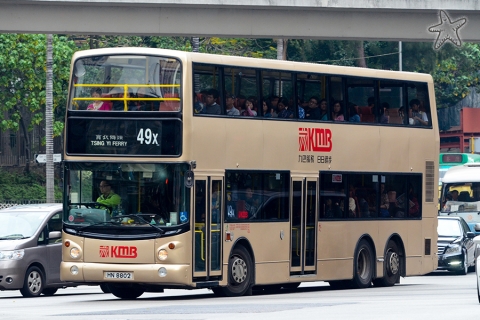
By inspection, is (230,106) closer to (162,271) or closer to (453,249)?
(162,271)

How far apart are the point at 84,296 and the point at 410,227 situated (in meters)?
6.71

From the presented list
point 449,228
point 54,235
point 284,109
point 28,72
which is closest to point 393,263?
point 284,109

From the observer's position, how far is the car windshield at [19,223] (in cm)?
2100

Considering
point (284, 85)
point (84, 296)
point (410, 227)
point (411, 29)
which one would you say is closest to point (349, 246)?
point (410, 227)

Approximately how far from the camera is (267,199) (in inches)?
766

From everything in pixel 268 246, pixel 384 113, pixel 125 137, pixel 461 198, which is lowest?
pixel 268 246

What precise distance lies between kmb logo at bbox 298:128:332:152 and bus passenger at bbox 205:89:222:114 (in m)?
2.35

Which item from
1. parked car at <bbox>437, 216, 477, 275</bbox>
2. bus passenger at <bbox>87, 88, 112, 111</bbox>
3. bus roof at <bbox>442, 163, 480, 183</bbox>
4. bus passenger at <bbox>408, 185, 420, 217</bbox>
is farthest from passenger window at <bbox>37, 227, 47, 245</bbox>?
bus roof at <bbox>442, 163, 480, 183</bbox>

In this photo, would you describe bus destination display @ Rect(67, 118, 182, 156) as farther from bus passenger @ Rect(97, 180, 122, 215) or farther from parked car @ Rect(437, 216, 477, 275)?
parked car @ Rect(437, 216, 477, 275)

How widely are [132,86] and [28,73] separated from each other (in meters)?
34.4

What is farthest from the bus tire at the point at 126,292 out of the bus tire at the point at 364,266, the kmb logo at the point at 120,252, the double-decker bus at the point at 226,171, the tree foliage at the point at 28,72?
the tree foliage at the point at 28,72

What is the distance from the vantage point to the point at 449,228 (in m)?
29.1

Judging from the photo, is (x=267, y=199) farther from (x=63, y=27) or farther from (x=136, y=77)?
(x=63, y=27)

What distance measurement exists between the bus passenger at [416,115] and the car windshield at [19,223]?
24.6 feet
